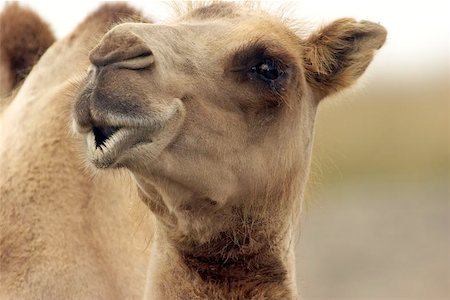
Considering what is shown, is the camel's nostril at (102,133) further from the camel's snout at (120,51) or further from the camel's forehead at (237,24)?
the camel's forehead at (237,24)

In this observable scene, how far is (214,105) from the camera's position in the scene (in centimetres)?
545

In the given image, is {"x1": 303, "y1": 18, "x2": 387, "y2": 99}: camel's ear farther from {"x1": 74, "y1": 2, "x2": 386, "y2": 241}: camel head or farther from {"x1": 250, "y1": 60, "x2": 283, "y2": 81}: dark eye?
{"x1": 250, "y1": 60, "x2": 283, "y2": 81}: dark eye

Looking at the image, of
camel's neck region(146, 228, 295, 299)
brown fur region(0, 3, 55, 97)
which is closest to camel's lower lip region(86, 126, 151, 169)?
camel's neck region(146, 228, 295, 299)

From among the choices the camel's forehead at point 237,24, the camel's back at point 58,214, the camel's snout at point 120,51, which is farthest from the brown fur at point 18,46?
the camel's snout at point 120,51

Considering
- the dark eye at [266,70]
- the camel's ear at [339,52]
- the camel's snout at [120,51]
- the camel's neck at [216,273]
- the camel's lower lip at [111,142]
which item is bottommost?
the camel's neck at [216,273]

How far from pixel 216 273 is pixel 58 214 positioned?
44.1 inches

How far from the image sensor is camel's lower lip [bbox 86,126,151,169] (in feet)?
16.0

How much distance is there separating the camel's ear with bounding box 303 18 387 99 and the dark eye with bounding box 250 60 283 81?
1.53ft

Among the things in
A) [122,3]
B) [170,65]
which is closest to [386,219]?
[122,3]

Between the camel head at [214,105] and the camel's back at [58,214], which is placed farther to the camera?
the camel's back at [58,214]

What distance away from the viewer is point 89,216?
6406 mm

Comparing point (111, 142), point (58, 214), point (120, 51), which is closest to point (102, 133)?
point (111, 142)

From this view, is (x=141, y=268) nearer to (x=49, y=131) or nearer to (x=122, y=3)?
(x=49, y=131)

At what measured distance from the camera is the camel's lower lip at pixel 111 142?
488 cm
